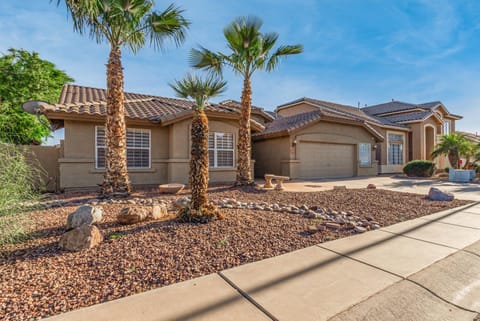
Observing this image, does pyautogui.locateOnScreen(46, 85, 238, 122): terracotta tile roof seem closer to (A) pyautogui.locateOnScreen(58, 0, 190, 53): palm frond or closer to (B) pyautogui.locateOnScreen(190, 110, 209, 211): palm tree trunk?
(A) pyautogui.locateOnScreen(58, 0, 190, 53): palm frond

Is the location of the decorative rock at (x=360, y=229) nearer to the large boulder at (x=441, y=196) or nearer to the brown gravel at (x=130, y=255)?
the brown gravel at (x=130, y=255)

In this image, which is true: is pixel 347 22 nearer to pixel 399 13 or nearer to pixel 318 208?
pixel 399 13

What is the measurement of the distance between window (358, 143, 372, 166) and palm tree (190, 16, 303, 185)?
10817 mm

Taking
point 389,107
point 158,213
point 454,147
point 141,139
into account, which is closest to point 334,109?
point 389,107

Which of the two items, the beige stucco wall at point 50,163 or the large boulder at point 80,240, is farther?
the beige stucco wall at point 50,163

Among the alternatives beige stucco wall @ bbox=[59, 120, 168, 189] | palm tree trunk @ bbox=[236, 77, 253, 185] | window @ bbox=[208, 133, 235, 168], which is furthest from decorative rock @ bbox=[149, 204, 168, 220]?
window @ bbox=[208, 133, 235, 168]

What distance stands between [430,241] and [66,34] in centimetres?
1246

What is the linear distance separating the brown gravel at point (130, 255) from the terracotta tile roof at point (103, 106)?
5374mm

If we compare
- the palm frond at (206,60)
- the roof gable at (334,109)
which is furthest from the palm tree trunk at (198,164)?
the roof gable at (334,109)

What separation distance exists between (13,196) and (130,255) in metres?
2.25

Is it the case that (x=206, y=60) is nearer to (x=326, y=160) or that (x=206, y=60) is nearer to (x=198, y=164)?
(x=198, y=164)

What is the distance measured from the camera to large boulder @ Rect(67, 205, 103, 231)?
458 cm

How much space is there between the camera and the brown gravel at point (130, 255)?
263 cm

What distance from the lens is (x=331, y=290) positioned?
2760mm
